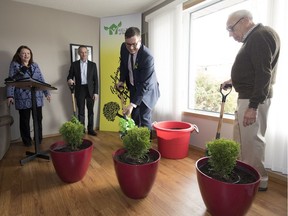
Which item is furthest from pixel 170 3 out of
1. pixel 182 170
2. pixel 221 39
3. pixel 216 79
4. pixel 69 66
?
pixel 182 170

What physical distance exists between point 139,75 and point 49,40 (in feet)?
6.45

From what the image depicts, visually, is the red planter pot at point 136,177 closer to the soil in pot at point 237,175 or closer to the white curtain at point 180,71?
the soil in pot at point 237,175

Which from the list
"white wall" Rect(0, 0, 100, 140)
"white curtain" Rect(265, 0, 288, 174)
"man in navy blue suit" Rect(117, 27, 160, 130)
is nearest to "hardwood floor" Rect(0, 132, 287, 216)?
"white curtain" Rect(265, 0, 288, 174)

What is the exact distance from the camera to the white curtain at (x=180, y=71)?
1.58m

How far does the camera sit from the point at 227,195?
1036 millimetres

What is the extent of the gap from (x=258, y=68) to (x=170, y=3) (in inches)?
69.1

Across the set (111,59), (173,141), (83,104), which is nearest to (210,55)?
(173,141)

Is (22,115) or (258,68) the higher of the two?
(258,68)

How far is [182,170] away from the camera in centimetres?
194

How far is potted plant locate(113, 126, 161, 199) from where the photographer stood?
1295mm

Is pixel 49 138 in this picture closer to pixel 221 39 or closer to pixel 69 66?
pixel 69 66

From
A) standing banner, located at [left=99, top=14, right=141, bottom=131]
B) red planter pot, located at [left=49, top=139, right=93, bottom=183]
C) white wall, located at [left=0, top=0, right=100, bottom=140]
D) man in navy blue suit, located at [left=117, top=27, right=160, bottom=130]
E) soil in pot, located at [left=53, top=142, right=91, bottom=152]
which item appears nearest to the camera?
red planter pot, located at [left=49, top=139, right=93, bottom=183]

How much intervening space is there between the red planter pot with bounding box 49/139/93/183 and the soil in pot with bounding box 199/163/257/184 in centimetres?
95

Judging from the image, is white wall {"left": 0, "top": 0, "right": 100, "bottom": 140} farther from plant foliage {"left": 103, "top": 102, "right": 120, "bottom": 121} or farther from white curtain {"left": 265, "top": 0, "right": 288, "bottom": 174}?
white curtain {"left": 265, "top": 0, "right": 288, "bottom": 174}
